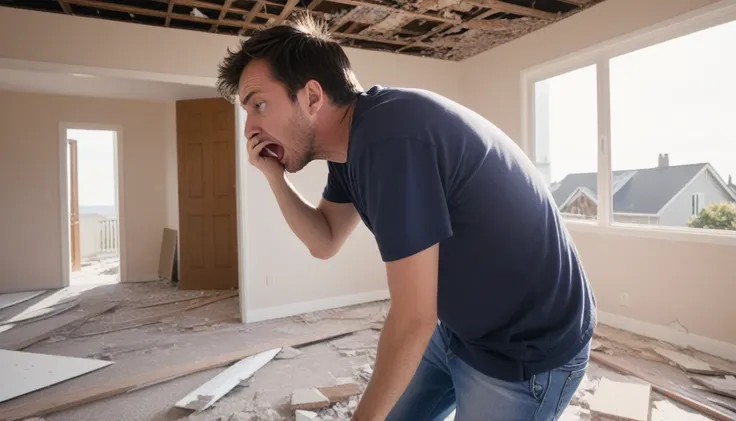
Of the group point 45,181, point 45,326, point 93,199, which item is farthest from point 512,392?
point 93,199

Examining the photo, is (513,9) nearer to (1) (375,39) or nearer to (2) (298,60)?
(1) (375,39)

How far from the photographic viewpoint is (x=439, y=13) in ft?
13.0

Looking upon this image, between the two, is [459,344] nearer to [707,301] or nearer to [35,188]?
[707,301]

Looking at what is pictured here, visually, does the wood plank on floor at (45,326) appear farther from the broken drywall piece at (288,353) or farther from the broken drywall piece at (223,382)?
the broken drywall piece at (288,353)

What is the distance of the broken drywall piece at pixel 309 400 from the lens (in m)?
2.58

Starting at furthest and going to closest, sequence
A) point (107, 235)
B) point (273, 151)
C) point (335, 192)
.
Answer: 1. point (107, 235)
2. point (335, 192)
3. point (273, 151)

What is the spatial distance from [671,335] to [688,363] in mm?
451

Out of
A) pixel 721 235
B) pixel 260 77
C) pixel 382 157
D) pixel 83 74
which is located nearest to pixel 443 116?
pixel 382 157

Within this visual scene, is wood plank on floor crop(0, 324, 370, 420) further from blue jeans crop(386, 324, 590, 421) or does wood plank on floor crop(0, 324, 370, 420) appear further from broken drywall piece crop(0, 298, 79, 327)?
blue jeans crop(386, 324, 590, 421)

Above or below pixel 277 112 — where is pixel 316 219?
below

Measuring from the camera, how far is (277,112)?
3.10 ft

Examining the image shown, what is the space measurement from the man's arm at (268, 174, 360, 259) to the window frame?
3.10 meters

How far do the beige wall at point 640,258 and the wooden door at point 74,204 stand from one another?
255 inches

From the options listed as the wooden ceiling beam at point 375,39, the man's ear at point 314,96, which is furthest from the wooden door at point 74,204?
the man's ear at point 314,96
